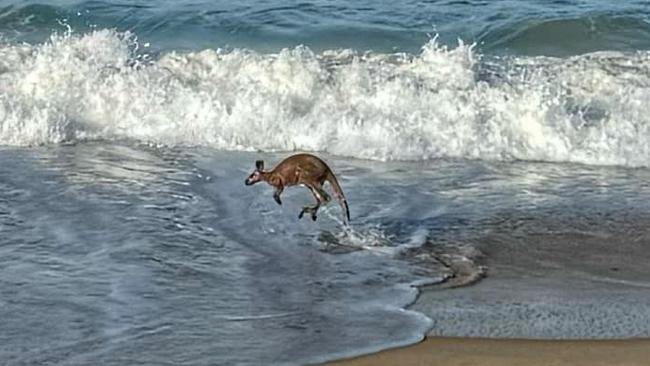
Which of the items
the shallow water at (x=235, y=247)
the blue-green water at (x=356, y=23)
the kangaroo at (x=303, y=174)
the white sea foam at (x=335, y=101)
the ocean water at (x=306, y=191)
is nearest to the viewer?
the shallow water at (x=235, y=247)

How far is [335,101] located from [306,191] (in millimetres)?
2682

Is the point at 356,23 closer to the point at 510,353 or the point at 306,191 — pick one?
the point at 306,191

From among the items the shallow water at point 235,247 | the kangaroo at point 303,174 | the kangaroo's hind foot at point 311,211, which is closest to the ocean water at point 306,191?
the shallow water at point 235,247

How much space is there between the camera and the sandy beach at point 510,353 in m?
4.62

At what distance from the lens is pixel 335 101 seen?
10.1 metres

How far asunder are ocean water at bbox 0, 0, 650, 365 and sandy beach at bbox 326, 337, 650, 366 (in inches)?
3.8

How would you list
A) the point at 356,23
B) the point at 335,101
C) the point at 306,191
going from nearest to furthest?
the point at 306,191 → the point at 335,101 → the point at 356,23

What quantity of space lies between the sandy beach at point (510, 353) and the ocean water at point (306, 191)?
3.8 inches

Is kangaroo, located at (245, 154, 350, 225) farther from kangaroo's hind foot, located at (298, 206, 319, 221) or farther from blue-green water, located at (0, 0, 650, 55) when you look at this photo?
blue-green water, located at (0, 0, 650, 55)

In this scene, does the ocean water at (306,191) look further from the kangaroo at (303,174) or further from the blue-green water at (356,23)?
the kangaroo at (303,174)

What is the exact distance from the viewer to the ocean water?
512 centimetres

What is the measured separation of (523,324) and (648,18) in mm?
8931

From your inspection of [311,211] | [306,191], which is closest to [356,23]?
[306,191]

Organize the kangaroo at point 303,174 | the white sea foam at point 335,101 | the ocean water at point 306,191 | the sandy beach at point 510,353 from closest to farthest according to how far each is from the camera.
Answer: the sandy beach at point 510,353, the ocean water at point 306,191, the kangaroo at point 303,174, the white sea foam at point 335,101
